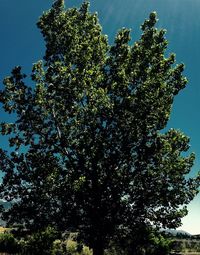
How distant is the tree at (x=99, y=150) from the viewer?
2497 centimetres

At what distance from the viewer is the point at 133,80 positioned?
26.8 metres

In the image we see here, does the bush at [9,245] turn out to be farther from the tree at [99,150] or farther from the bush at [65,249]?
the tree at [99,150]

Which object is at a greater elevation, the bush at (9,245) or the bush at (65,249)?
the bush at (9,245)

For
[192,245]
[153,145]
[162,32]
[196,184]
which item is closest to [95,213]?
[153,145]

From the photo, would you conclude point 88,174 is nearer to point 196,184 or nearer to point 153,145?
point 153,145

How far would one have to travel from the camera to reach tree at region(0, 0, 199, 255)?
983 inches

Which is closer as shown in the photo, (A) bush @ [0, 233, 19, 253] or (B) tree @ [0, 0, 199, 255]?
(B) tree @ [0, 0, 199, 255]

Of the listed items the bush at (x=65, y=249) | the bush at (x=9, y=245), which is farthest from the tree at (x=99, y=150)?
the bush at (x=9, y=245)

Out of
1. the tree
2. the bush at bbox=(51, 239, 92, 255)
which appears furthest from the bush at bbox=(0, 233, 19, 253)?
the tree

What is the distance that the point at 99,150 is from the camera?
25.3m

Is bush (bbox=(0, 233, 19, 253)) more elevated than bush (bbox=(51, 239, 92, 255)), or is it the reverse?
bush (bbox=(0, 233, 19, 253))

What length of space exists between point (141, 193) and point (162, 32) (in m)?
12.9

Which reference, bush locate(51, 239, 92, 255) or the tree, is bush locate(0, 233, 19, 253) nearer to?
bush locate(51, 239, 92, 255)

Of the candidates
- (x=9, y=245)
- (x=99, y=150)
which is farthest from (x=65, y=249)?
(x=9, y=245)
